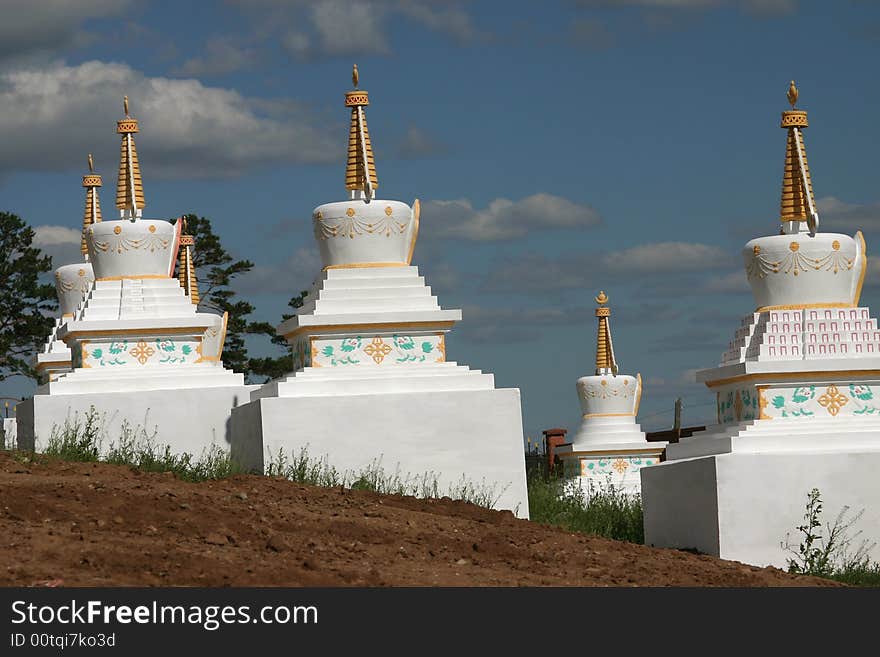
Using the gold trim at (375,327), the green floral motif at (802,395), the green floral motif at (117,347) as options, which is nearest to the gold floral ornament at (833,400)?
the green floral motif at (802,395)

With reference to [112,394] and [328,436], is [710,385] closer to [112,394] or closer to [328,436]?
[328,436]

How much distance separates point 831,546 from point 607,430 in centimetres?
1576

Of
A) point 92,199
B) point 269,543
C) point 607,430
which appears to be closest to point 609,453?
point 607,430

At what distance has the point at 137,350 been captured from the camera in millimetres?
23422

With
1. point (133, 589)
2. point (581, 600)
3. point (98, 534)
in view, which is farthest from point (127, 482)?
point (581, 600)

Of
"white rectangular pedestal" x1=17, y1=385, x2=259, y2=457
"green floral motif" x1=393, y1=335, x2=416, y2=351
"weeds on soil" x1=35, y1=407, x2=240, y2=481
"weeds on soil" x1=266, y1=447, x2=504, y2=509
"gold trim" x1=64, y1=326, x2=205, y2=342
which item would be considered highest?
"gold trim" x1=64, y1=326, x2=205, y2=342

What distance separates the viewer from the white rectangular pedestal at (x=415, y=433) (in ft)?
64.9

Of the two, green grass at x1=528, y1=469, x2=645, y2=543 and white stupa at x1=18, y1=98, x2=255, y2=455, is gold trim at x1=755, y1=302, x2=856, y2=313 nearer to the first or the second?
green grass at x1=528, y1=469, x2=645, y2=543

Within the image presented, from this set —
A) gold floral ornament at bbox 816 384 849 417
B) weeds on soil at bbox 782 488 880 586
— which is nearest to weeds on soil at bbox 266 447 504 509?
weeds on soil at bbox 782 488 880 586

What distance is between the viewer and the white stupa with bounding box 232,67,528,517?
Result: 19828 mm

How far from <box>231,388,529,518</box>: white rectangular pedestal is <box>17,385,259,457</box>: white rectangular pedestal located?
2.45 metres

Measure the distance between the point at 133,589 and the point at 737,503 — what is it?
9.54 m

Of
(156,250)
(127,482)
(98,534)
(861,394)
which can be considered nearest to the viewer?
(98,534)

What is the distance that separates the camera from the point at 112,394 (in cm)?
2212
